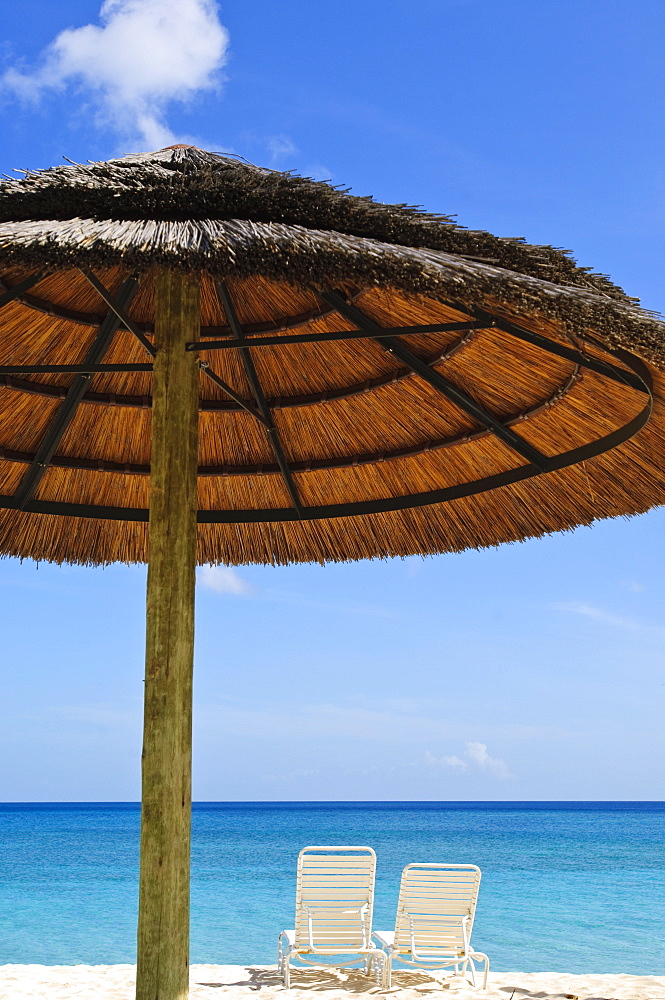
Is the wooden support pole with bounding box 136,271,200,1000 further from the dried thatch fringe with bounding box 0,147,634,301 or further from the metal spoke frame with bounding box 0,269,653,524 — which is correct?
the dried thatch fringe with bounding box 0,147,634,301

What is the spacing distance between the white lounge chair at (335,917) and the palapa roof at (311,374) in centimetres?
198

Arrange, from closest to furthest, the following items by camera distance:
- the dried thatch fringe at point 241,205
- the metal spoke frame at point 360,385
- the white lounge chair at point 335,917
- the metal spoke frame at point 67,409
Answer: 1. the dried thatch fringe at point 241,205
2. the metal spoke frame at point 360,385
3. the metal spoke frame at point 67,409
4. the white lounge chair at point 335,917

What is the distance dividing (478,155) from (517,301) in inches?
347

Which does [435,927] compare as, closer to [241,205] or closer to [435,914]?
[435,914]

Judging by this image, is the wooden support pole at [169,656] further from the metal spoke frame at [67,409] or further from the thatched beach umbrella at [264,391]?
the metal spoke frame at [67,409]

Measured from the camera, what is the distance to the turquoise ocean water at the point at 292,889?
11453 mm

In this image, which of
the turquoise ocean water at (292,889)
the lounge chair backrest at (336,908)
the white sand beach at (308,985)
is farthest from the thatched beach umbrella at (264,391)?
the turquoise ocean water at (292,889)

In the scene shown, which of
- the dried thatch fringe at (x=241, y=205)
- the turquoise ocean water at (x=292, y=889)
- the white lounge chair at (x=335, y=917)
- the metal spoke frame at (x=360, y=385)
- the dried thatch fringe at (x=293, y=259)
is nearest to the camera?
the dried thatch fringe at (x=293, y=259)

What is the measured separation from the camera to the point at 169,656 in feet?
8.88

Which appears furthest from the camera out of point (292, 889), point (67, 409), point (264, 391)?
point (292, 889)

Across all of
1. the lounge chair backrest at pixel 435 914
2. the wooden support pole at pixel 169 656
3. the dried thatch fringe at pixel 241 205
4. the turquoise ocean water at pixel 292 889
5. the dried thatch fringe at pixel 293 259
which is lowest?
the turquoise ocean water at pixel 292 889

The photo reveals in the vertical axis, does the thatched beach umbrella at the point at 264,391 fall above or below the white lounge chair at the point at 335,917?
above

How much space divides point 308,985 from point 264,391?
3384mm

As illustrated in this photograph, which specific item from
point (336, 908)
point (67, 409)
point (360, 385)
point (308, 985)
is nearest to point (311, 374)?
point (360, 385)
